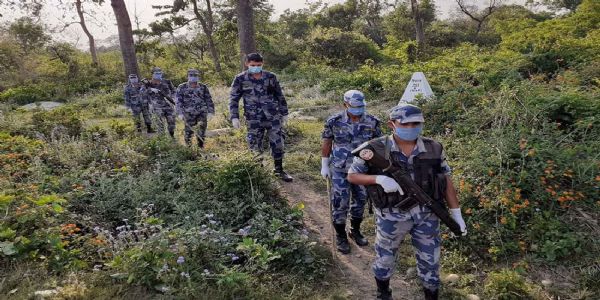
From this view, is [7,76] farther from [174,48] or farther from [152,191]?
[152,191]

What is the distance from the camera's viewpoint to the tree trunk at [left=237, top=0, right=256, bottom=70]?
8.42 m

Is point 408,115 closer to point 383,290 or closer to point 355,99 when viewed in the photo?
point 355,99

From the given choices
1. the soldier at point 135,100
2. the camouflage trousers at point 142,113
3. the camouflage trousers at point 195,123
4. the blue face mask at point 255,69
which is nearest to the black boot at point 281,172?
the blue face mask at point 255,69

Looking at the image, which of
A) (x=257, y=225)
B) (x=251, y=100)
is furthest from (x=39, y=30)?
(x=257, y=225)

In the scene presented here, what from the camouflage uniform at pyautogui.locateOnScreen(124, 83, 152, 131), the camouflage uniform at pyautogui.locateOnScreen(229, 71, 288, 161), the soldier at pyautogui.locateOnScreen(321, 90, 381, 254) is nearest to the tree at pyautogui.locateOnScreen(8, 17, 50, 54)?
the camouflage uniform at pyautogui.locateOnScreen(124, 83, 152, 131)

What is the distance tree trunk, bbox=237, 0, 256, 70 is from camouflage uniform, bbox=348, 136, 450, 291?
6.16 metres

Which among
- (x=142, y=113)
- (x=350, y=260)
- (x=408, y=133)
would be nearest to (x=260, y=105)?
(x=350, y=260)

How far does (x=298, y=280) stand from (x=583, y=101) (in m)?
4.87

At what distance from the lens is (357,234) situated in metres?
4.44

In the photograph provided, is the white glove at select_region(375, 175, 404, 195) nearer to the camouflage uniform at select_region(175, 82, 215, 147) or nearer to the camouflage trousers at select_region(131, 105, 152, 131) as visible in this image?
the camouflage uniform at select_region(175, 82, 215, 147)

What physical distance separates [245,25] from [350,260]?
6.12 metres

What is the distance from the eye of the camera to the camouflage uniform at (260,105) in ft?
18.8

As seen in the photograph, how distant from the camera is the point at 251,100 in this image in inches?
226

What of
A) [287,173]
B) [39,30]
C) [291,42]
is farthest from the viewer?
[39,30]
